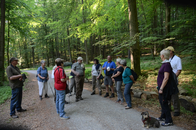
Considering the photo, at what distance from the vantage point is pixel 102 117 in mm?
3807

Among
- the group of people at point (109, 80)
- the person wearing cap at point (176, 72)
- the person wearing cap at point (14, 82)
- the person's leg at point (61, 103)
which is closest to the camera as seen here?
the group of people at point (109, 80)

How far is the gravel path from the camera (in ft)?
10.8

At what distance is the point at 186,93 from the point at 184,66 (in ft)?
16.8

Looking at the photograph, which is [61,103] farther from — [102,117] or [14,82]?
[14,82]

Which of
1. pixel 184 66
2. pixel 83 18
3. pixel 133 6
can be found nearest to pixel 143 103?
pixel 133 6

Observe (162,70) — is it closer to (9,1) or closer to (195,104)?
(195,104)

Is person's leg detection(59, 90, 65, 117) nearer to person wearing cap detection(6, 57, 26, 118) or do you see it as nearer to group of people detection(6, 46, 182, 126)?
group of people detection(6, 46, 182, 126)

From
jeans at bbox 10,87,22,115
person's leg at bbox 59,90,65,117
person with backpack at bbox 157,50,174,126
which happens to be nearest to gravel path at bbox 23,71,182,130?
person's leg at bbox 59,90,65,117

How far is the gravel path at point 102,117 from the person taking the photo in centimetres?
328

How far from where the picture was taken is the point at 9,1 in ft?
30.3

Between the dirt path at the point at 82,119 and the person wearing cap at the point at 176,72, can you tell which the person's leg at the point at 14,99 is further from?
the person wearing cap at the point at 176,72

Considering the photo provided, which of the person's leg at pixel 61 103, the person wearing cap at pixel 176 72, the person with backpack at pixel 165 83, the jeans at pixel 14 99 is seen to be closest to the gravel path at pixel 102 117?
the person's leg at pixel 61 103

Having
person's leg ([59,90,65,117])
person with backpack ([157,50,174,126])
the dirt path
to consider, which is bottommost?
the dirt path

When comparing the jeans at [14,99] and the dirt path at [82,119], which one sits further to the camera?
the jeans at [14,99]
